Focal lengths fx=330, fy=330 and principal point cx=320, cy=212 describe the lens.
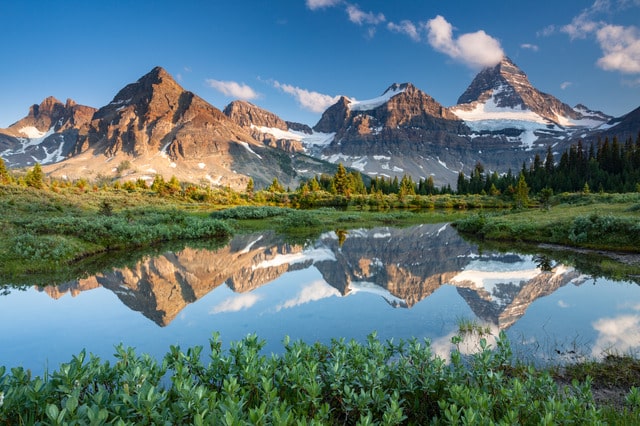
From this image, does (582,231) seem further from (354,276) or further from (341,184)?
(341,184)

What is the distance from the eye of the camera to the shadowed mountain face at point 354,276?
12.9 meters

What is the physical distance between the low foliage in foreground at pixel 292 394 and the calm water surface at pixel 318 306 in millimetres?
3444

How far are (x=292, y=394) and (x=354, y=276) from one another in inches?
477

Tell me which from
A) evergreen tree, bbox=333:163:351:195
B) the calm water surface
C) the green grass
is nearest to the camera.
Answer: the calm water surface

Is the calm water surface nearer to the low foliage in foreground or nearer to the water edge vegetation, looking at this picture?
the water edge vegetation

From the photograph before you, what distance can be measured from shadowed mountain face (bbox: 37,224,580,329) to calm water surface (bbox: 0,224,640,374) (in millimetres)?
80

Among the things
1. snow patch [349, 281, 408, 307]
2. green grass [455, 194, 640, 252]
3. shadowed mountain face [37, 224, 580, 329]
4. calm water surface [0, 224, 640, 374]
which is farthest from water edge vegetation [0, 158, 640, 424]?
green grass [455, 194, 640, 252]

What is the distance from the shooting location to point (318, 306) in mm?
12430

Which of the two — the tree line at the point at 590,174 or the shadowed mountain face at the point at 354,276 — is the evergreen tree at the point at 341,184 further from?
→ the shadowed mountain face at the point at 354,276

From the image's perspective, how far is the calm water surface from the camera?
9.19 meters

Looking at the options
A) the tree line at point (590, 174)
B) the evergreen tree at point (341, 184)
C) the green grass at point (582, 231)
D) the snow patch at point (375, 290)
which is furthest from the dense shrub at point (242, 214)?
the tree line at point (590, 174)

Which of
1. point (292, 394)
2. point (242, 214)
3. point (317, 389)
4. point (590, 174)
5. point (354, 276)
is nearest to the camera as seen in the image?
point (317, 389)

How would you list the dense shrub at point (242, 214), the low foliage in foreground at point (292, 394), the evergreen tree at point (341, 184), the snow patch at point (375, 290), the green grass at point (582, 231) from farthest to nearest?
the evergreen tree at point (341, 184) → the dense shrub at point (242, 214) → the green grass at point (582, 231) → the snow patch at point (375, 290) → the low foliage in foreground at point (292, 394)

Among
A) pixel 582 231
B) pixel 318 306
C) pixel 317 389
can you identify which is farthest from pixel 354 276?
pixel 582 231
